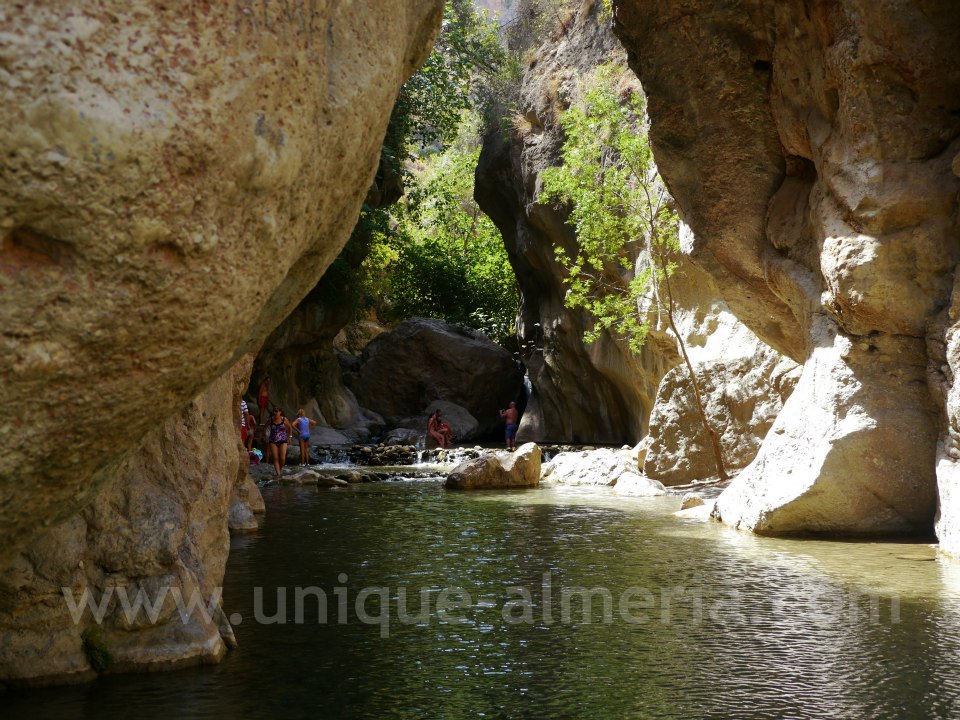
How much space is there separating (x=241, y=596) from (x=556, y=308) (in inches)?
913

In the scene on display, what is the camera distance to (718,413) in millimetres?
17078

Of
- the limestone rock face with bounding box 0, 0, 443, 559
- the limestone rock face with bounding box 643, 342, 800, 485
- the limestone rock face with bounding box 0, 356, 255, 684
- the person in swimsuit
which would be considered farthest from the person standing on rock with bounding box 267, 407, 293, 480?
the limestone rock face with bounding box 0, 0, 443, 559

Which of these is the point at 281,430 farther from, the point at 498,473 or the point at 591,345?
the point at 591,345

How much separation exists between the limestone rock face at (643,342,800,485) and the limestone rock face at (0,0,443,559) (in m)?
12.9

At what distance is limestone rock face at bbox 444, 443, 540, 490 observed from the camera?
698 inches

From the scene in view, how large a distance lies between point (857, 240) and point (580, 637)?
6267 mm

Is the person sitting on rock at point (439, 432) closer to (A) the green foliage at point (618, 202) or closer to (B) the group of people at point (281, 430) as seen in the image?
(B) the group of people at point (281, 430)

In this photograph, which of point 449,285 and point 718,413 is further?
point 449,285

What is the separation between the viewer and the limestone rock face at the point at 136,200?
11.1 feet

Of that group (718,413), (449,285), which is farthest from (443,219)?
(718,413)

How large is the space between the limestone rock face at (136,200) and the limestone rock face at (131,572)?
838mm

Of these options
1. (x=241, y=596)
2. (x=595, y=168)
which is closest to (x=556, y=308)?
(x=595, y=168)

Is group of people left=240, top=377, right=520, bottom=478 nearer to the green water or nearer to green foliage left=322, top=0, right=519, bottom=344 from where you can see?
green foliage left=322, top=0, right=519, bottom=344

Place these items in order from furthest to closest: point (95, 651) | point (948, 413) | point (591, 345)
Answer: point (591, 345) → point (948, 413) → point (95, 651)
